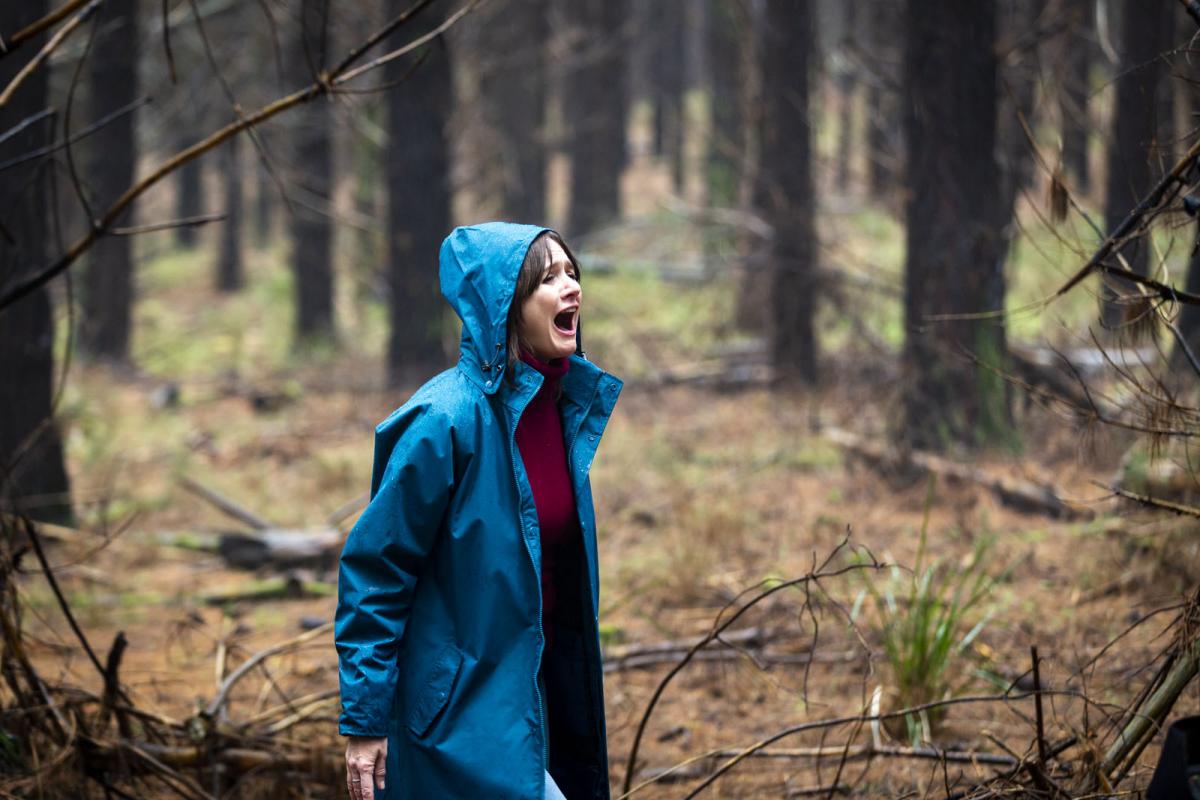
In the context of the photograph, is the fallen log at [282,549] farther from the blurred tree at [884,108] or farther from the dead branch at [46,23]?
the blurred tree at [884,108]

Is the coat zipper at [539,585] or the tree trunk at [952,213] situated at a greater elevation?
the tree trunk at [952,213]

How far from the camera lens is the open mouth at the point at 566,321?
288 centimetres

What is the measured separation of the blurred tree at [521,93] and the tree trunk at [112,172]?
510cm

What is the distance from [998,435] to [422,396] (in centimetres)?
617

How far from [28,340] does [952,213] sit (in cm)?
609

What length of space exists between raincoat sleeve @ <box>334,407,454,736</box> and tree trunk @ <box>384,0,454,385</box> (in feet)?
34.5

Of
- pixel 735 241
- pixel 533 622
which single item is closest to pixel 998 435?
pixel 533 622

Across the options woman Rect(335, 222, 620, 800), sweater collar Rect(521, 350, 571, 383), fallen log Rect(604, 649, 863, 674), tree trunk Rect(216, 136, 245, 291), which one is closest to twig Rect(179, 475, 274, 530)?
fallen log Rect(604, 649, 863, 674)

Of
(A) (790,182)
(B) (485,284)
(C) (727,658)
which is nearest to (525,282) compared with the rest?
(B) (485,284)

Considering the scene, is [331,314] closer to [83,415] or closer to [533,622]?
[83,415]

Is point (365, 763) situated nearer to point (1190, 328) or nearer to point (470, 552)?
point (470, 552)

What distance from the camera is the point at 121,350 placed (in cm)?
1750

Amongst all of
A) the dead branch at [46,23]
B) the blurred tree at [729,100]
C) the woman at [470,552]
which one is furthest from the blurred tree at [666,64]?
the woman at [470,552]

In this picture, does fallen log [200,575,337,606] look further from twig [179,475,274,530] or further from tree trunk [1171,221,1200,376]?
tree trunk [1171,221,1200,376]
